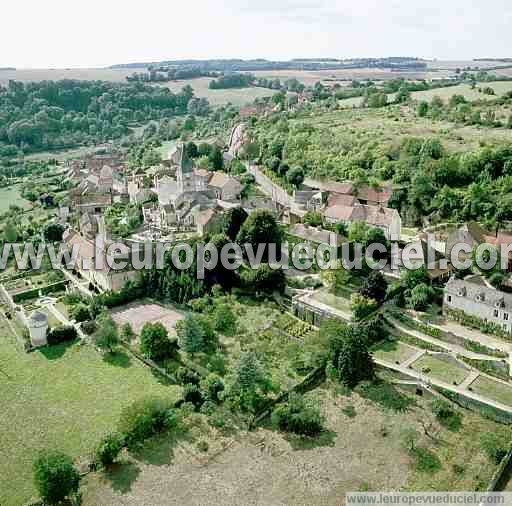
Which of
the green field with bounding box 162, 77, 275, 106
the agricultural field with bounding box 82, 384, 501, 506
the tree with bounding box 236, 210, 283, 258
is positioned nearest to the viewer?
the agricultural field with bounding box 82, 384, 501, 506

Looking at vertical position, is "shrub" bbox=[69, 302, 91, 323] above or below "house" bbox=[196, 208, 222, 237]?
below

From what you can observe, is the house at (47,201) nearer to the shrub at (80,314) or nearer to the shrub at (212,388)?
the shrub at (80,314)

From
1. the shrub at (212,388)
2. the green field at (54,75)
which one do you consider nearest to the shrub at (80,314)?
the shrub at (212,388)

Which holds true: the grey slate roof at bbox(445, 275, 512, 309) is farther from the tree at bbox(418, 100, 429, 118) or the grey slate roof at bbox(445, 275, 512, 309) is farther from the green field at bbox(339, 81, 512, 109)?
the green field at bbox(339, 81, 512, 109)

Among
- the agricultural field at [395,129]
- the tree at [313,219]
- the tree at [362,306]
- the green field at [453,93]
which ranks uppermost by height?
the green field at [453,93]

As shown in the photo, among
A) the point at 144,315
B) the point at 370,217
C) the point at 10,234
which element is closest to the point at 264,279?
the point at 144,315

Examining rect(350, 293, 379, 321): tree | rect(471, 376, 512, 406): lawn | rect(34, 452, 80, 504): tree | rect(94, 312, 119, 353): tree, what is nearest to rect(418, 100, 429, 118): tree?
rect(350, 293, 379, 321): tree

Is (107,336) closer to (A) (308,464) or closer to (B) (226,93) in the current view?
(A) (308,464)
